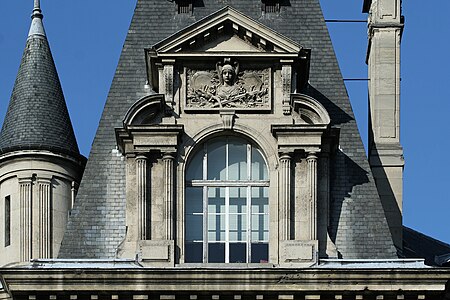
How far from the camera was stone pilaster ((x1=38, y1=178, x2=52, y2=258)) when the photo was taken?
47.3m

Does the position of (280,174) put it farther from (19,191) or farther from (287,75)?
(19,191)

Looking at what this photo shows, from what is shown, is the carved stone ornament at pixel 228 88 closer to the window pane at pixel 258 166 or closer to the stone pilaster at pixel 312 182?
the window pane at pixel 258 166

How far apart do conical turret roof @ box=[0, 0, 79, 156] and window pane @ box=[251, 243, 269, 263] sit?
543cm

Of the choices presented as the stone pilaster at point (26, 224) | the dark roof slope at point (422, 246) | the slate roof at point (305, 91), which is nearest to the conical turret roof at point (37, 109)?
the stone pilaster at point (26, 224)

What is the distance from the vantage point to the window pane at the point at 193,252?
45.0 m

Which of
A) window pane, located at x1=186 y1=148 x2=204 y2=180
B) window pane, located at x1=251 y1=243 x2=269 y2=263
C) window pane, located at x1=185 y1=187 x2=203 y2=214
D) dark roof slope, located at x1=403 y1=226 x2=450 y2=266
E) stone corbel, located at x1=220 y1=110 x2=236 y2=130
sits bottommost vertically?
window pane, located at x1=251 y1=243 x2=269 y2=263

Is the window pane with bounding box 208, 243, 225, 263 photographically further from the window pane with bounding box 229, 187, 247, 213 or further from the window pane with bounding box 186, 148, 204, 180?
the window pane with bounding box 186, 148, 204, 180

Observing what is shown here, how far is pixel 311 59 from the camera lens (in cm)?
4834

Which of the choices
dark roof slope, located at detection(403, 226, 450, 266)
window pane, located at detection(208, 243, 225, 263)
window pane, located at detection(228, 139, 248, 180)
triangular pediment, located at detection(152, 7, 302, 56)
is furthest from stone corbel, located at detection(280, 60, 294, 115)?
dark roof slope, located at detection(403, 226, 450, 266)

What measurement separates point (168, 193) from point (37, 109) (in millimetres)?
5107

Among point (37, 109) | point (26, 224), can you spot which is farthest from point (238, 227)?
point (37, 109)

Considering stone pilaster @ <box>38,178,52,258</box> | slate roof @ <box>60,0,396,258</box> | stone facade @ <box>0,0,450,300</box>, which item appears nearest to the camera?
stone facade @ <box>0,0,450,300</box>

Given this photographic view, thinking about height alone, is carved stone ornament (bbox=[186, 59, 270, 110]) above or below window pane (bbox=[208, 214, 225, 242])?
above

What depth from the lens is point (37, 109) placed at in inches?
1923
